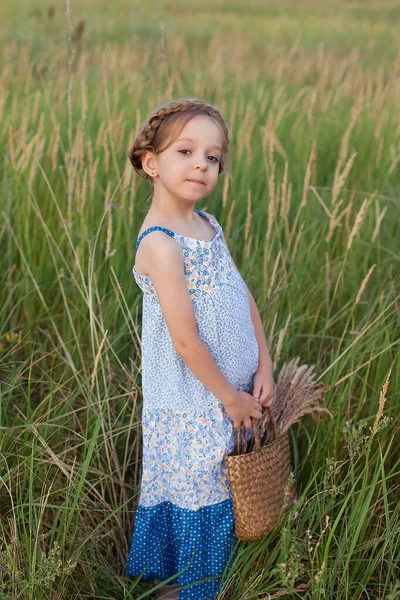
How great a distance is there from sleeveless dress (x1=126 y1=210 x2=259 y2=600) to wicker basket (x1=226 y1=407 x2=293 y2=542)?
0.24 ft

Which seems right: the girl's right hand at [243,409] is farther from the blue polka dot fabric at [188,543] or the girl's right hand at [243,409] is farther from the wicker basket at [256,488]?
the blue polka dot fabric at [188,543]

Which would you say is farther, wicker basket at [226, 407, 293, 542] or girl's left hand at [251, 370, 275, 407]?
girl's left hand at [251, 370, 275, 407]

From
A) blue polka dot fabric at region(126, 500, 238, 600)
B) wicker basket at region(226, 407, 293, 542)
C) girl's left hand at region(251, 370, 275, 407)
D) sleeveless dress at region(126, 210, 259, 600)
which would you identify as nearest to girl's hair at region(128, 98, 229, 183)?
sleeveless dress at region(126, 210, 259, 600)

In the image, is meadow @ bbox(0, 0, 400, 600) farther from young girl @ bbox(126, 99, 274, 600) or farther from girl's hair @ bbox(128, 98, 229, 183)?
girl's hair @ bbox(128, 98, 229, 183)

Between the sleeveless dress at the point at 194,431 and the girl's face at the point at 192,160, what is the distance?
0.12 meters

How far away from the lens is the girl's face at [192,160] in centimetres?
159

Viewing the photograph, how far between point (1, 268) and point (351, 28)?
10.8m

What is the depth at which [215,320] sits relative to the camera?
5.41 ft

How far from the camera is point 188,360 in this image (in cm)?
158

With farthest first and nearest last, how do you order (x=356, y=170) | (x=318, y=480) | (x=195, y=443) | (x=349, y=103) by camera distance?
(x=349, y=103)
(x=356, y=170)
(x=318, y=480)
(x=195, y=443)

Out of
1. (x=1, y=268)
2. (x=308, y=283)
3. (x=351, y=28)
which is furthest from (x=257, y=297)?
(x=351, y=28)

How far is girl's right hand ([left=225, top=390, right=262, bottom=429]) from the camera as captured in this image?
5.41 ft

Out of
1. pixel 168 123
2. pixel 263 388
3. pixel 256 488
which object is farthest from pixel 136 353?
pixel 168 123

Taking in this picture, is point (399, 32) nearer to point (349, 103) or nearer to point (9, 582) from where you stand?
point (349, 103)
